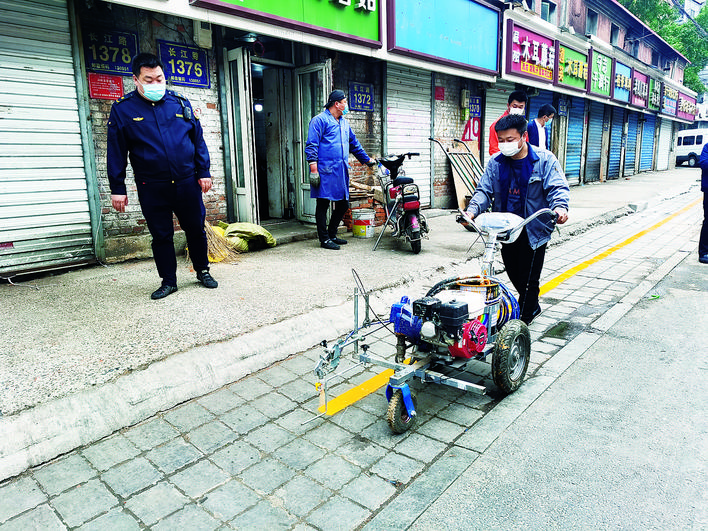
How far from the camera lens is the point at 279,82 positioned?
332 inches

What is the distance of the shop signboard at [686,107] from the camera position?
29803 millimetres

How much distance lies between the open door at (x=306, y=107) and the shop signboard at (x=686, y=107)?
96.4ft

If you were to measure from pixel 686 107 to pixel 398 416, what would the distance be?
3636 centimetres

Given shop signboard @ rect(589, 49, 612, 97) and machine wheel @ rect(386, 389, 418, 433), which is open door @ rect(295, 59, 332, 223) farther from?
shop signboard @ rect(589, 49, 612, 97)

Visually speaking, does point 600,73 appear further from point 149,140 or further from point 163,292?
point 163,292

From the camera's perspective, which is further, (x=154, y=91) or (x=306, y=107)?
(x=306, y=107)

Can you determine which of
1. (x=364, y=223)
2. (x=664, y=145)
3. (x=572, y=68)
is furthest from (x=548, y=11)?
(x=664, y=145)

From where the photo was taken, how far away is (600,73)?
18.2m

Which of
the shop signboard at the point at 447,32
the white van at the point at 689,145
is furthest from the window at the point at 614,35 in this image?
the white van at the point at 689,145

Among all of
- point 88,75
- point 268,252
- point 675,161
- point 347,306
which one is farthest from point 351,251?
point 675,161

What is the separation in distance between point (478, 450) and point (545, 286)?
3.68 meters

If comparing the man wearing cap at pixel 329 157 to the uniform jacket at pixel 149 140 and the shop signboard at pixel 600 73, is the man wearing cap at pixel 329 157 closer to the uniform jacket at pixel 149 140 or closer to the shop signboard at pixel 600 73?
the uniform jacket at pixel 149 140

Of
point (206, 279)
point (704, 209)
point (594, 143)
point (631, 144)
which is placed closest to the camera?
point (206, 279)

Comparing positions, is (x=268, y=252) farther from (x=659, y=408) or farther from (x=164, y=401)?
(x=659, y=408)
